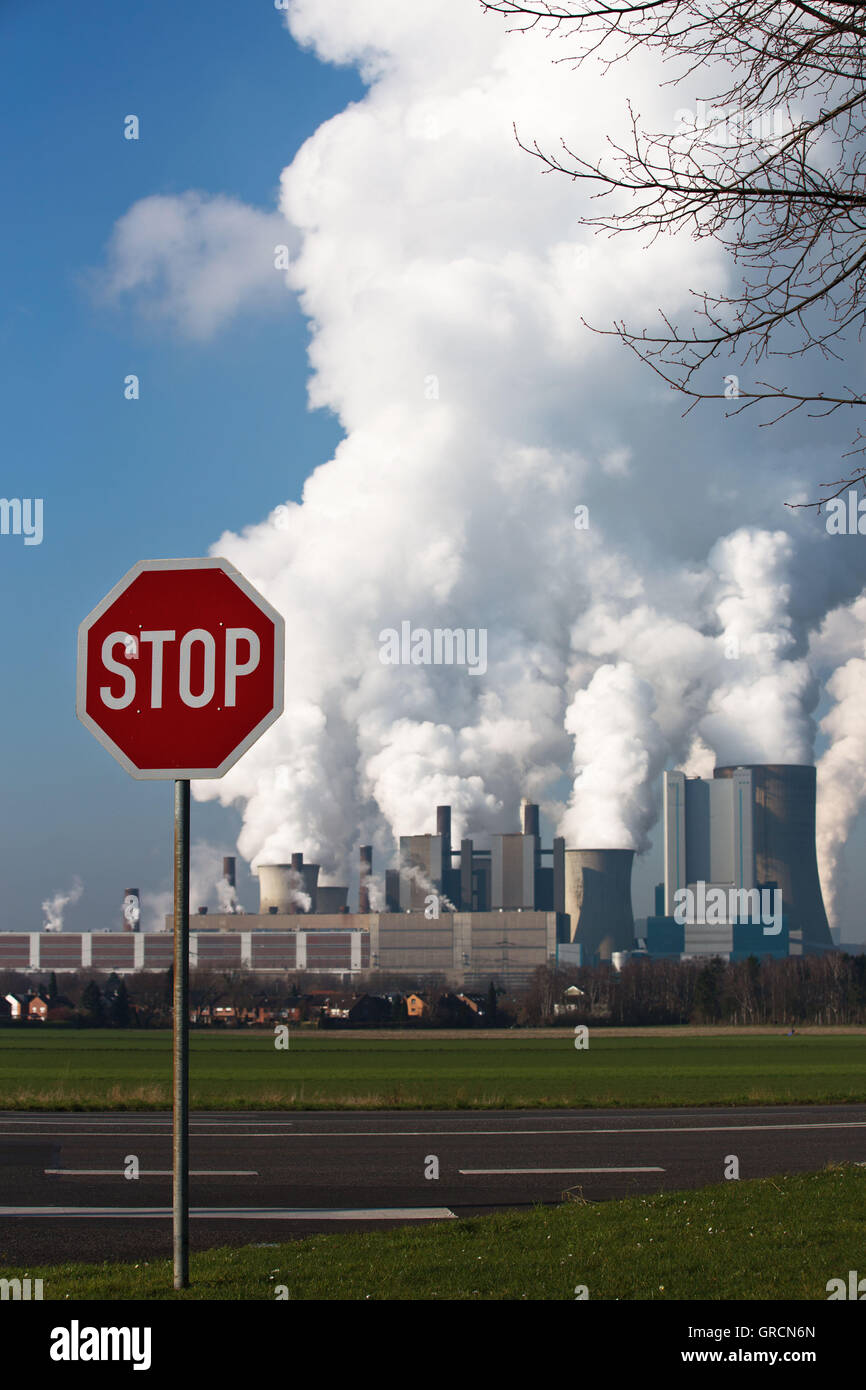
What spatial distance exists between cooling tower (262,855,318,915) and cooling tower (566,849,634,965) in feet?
80.1

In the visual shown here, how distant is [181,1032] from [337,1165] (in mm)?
8027

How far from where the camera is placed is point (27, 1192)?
10.3 m

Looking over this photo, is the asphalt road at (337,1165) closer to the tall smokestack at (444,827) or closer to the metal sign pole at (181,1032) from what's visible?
the metal sign pole at (181,1032)

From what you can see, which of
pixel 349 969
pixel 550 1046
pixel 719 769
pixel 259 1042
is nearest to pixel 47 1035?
pixel 259 1042

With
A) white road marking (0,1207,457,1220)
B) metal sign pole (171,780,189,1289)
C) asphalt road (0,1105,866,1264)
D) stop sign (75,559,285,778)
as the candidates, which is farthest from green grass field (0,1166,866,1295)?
stop sign (75,559,285,778)

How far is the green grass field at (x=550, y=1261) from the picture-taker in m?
5.67

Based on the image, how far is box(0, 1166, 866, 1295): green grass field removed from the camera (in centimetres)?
567

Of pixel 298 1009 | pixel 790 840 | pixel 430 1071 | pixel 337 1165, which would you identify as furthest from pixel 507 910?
pixel 337 1165

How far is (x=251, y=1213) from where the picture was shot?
29.5 ft

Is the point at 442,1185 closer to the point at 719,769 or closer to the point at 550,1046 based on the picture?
the point at 550,1046

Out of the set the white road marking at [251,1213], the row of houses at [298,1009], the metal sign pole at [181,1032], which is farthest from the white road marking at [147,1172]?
the row of houses at [298,1009]

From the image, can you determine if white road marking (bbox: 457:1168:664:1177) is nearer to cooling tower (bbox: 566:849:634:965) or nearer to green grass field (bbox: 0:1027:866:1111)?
green grass field (bbox: 0:1027:866:1111)

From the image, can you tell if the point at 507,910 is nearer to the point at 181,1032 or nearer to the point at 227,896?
the point at 227,896

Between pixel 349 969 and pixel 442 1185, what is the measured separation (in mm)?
116394
